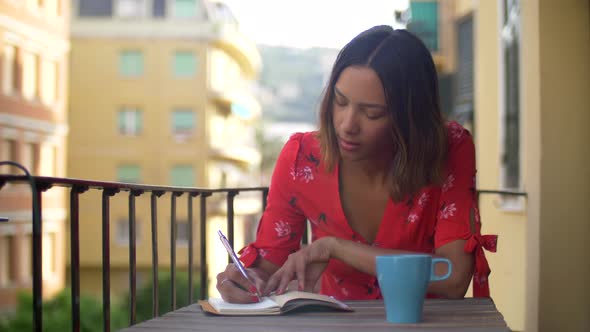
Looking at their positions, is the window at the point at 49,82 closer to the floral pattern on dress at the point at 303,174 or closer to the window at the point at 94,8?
the window at the point at 94,8

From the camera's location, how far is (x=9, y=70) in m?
28.8

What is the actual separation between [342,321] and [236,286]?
317mm

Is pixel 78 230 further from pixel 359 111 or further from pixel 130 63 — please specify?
pixel 130 63

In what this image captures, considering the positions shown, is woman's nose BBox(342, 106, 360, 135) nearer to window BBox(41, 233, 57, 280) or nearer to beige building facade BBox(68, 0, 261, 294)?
window BBox(41, 233, 57, 280)

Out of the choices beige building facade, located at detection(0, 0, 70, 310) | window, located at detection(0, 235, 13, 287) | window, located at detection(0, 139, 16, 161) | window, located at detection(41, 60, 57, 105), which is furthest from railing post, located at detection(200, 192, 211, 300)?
window, located at detection(41, 60, 57, 105)

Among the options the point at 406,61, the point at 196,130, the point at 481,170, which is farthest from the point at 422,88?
the point at 196,130

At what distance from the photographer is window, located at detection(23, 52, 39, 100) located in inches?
1177

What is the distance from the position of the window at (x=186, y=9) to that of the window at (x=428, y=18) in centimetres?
2566

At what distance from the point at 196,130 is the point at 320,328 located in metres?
38.0

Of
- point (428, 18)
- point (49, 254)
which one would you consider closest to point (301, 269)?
point (428, 18)

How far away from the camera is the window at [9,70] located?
92.7ft

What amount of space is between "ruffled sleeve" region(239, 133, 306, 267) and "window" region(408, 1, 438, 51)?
1219cm

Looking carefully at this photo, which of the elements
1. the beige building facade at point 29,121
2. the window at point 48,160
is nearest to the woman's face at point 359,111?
the beige building facade at point 29,121

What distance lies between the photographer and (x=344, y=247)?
6.37 ft
